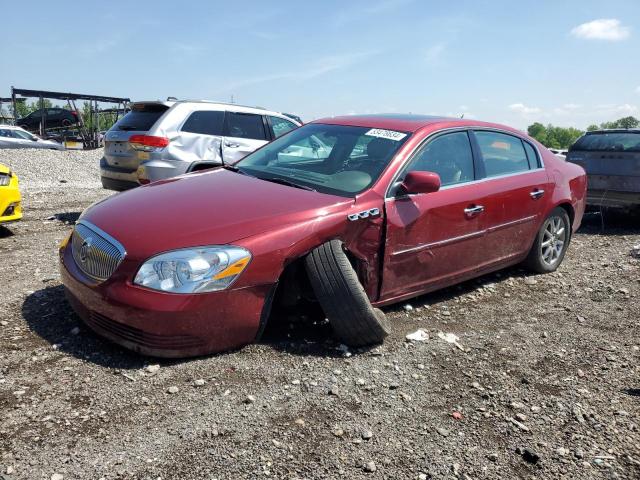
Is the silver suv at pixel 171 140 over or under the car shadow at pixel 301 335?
over

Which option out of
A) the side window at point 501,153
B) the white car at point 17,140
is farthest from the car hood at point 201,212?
the white car at point 17,140

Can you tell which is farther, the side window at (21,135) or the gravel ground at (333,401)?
the side window at (21,135)

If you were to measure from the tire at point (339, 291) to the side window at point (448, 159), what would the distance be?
106 centimetres

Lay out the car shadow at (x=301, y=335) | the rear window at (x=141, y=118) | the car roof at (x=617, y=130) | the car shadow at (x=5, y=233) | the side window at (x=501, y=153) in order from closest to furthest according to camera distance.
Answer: the car shadow at (x=301, y=335) → the side window at (x=501, y=153) → the car shadow at (x=5, y=233) → the rear window at (x=141, y=118) → the car roof at (x=617, y=130)

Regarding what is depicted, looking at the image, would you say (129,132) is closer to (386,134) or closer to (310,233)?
(386,134)

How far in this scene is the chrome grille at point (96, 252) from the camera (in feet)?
10.4

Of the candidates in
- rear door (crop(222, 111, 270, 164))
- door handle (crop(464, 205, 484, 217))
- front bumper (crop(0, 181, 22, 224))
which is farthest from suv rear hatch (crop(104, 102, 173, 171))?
door handle (crop(464, 205, 484, 217))

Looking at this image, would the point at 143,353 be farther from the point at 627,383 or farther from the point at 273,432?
the point at 627,383

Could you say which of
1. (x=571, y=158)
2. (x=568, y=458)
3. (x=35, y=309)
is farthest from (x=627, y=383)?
(x=571, y=158)

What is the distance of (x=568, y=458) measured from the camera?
2.58m

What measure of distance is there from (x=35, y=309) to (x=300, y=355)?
6.73 feet

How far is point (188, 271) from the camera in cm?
304

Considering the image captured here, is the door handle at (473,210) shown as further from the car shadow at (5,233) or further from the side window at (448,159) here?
the car shadow at (5,233)

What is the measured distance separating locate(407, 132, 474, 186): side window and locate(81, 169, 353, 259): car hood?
0.90 meters
